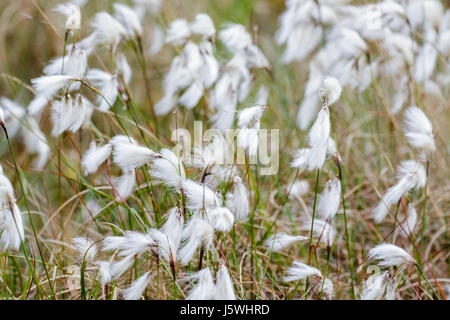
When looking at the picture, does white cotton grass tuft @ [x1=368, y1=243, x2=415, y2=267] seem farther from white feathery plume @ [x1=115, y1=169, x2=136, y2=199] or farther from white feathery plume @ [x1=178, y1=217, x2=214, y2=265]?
white feathery plume @ [x1=115, y1=169, x2=136, y2=199]

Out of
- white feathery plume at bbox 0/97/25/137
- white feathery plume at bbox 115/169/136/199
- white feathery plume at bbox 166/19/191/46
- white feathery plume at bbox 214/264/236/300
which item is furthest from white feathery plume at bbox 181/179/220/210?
white feathery plume at bbox 166/19/191/46

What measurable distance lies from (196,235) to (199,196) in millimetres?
84

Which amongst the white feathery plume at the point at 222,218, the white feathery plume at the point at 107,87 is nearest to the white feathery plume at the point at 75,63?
the white feathery plume at the point at 107,87

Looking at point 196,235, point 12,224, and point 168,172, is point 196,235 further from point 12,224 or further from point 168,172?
point 12,224

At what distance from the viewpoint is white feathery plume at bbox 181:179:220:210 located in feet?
3.45

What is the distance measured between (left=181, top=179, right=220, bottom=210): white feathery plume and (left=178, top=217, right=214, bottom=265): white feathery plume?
4 centimetres

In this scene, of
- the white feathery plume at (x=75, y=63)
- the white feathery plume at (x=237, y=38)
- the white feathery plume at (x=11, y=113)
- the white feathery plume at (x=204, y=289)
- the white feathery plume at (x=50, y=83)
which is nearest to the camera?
the white feathery plume at (x=204, y=289)

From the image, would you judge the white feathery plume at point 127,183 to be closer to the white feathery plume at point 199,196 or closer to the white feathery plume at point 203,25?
the white feathery plume at point 199,196

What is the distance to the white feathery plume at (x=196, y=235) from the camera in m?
1.01

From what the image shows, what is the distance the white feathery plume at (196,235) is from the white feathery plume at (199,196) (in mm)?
37

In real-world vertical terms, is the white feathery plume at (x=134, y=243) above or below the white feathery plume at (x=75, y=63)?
below

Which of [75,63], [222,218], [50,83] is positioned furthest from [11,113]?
[222,218]

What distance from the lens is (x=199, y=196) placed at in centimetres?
105

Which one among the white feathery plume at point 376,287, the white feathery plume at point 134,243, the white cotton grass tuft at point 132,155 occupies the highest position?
the white cotton grass tuft at point 132,155
